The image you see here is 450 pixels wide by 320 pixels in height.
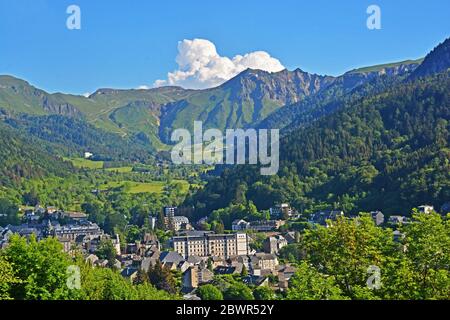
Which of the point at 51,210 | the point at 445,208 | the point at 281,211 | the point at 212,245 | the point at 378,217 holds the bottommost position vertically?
the point at 212,245

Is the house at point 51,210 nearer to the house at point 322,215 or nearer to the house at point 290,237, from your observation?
the house at point 322,215

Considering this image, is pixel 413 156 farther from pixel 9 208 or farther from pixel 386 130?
pixel 9 208

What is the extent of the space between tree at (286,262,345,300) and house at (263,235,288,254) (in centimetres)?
7141

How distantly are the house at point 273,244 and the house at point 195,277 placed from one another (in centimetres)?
2146

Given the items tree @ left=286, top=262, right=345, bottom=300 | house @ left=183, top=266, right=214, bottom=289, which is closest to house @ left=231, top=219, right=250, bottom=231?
house @ left=183, top=266, right=214, bottom=289

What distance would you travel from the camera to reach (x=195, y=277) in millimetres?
68625

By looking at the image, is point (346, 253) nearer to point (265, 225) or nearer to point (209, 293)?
point (209, 293)

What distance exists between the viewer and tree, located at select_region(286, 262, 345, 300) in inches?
707

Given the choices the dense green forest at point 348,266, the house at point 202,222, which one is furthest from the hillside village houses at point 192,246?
the dense green forest at point 348,266

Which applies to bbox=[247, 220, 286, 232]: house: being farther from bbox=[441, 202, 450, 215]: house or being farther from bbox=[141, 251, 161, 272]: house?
bbox=[441, 202, 450, 215]: house

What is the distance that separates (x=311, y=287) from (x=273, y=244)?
243 ft

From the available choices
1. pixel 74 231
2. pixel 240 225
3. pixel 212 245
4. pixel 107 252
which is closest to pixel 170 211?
pixel 74 231

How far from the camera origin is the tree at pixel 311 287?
18.0 metres
